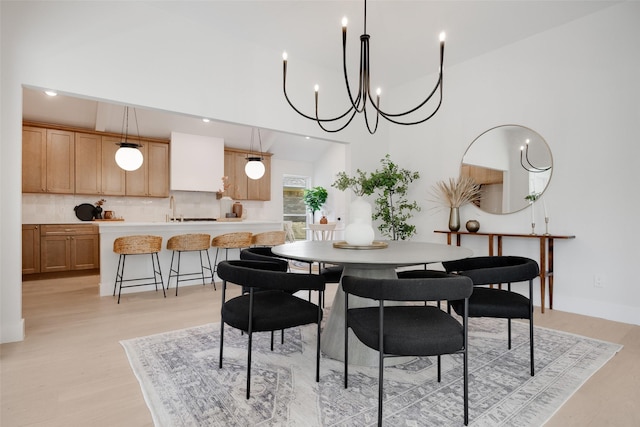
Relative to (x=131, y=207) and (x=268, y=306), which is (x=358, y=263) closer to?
(x=268, y=306)

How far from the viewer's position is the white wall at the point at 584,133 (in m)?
3.31

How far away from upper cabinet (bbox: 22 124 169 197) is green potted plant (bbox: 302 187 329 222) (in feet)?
11.6

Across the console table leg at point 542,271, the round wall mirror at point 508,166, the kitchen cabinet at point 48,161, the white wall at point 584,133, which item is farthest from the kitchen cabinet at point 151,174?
the console table leg at point 542,271

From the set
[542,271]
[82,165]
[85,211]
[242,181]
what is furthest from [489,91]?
[85,211]

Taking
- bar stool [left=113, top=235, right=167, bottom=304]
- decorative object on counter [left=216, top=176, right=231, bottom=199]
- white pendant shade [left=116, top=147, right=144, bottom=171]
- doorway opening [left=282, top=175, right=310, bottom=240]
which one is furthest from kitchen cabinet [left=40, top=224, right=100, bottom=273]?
doorway opening [left=282, top=175, right=310, bottom=240]

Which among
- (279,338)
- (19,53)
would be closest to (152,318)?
(279,338)

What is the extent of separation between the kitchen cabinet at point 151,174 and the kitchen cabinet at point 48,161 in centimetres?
91

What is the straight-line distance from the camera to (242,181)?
7.78 metres

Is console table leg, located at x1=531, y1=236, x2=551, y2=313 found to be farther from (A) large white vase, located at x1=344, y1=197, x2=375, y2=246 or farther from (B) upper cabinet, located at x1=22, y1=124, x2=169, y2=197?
(B) upper cabinet, located at x1=22, y1=124, x2=169, y2=197

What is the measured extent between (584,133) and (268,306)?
371 centimetres

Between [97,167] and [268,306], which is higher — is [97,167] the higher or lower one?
the higher one

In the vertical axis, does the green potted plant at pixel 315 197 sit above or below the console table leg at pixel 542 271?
above

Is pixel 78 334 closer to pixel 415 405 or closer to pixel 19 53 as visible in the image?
pixel 19 53

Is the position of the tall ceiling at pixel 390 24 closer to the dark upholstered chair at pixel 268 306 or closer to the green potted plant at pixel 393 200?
the green potted plant at pixel 393 200
